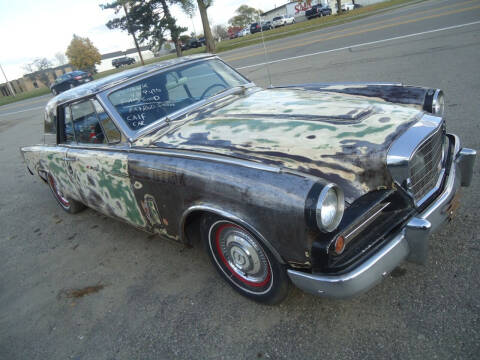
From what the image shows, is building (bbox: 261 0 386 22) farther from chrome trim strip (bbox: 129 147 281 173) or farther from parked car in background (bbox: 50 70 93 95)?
chrome trim strip (bbox: 129 147 281 173)

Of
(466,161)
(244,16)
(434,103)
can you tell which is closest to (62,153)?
(434,103)

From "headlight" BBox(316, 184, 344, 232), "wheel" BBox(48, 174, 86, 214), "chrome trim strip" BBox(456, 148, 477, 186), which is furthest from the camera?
"wheel" BBox(48, 174, 86, 214)

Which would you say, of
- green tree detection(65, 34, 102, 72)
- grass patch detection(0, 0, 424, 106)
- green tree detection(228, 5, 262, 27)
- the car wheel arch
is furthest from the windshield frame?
green tree detection(228, 5, 262, 27)

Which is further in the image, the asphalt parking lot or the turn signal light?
the asphalt parking lot

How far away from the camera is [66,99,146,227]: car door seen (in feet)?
9.44

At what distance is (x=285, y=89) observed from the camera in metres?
3.69

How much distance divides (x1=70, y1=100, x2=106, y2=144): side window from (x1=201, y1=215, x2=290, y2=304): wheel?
1.42 m

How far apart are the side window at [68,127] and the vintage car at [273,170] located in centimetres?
6

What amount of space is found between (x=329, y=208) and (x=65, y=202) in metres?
3.85

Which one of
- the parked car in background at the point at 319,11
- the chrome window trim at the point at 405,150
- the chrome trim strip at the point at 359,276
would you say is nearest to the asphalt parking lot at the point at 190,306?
the chrome trim strip at the point at 359,276

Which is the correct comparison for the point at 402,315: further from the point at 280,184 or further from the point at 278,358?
the point at 280,184

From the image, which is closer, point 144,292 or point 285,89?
point 144,292

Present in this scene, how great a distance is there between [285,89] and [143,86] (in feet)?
4.78

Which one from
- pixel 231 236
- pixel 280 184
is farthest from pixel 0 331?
pixel 280 184
